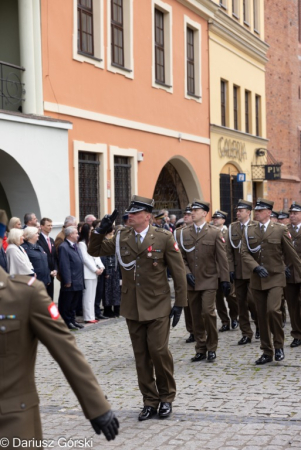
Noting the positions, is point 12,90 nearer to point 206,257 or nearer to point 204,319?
point 206,257

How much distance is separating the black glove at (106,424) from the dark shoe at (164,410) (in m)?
3.67

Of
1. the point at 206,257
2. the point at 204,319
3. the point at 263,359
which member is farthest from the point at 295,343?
the point at 206,257

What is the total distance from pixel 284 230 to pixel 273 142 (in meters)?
24.3

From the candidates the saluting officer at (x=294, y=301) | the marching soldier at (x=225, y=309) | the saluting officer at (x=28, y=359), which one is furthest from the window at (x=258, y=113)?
the saluting officer at (x=28, y=359)

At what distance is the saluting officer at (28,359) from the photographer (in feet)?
11.7

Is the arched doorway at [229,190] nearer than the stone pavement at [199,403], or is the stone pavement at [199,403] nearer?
the stone pavement at [199,403]

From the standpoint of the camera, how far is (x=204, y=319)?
10055mm

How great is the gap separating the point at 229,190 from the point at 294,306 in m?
16.6

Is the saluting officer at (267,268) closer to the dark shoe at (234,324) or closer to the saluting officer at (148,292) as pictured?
the saluting officer at (148,292)

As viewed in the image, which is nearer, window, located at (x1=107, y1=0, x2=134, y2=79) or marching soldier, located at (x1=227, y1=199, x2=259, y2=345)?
marching soldier, located at (x1=227, y1=199, x2=259, y2=345)

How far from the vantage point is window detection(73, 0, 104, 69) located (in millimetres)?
17641

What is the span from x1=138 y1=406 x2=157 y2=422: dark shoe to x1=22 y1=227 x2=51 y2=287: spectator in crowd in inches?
210

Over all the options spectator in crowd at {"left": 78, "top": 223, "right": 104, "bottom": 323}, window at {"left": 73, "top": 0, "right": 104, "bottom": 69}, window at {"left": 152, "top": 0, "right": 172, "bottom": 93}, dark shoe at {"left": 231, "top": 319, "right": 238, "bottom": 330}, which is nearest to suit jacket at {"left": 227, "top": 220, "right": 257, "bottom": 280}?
dark shoe at {"left": 231, "top": 319, "right": 238, "bottom": 330}

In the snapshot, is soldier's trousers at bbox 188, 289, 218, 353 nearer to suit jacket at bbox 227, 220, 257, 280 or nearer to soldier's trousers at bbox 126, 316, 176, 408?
suit jacket at bbox 227, 220, 257, 280
